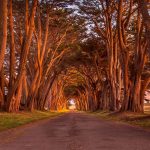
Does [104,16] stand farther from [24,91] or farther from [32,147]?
[32,147]

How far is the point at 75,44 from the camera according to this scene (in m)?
48.8

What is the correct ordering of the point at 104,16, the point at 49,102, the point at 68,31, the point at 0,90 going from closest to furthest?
the point at 0,90 < the point at 104,16 < the point at 68,31 < the point at 49,102

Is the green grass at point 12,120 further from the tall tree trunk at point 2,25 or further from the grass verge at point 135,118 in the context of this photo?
the grass verge at point 135,118

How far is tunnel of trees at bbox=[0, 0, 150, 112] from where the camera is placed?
2908 centimetres

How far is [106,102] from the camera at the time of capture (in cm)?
5850

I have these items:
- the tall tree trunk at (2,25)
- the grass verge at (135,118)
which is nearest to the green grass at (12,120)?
the tall tree trunk at (2,25)

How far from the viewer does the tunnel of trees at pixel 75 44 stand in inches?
1145

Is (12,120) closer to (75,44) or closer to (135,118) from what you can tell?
(135,118)

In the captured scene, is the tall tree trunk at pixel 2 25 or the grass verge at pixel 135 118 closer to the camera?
the grass verge at pixel 135 118

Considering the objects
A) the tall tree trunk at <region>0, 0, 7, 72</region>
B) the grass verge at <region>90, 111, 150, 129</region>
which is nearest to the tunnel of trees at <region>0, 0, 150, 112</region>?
the tall tree trunk at <region>0, 0, 7, 72</region>

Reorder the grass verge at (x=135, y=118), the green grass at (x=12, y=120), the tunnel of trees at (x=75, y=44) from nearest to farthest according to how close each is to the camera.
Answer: the green grass at (x=12, y=120) < the grass verge at (x=135, y=118) < the tunnel of trees at (x=75, y=44)

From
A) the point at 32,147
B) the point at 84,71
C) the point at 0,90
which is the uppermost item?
the point at 84,71

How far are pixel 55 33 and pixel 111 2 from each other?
490 inches

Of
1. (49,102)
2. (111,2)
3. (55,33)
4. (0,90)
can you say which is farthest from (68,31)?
(49,102)
